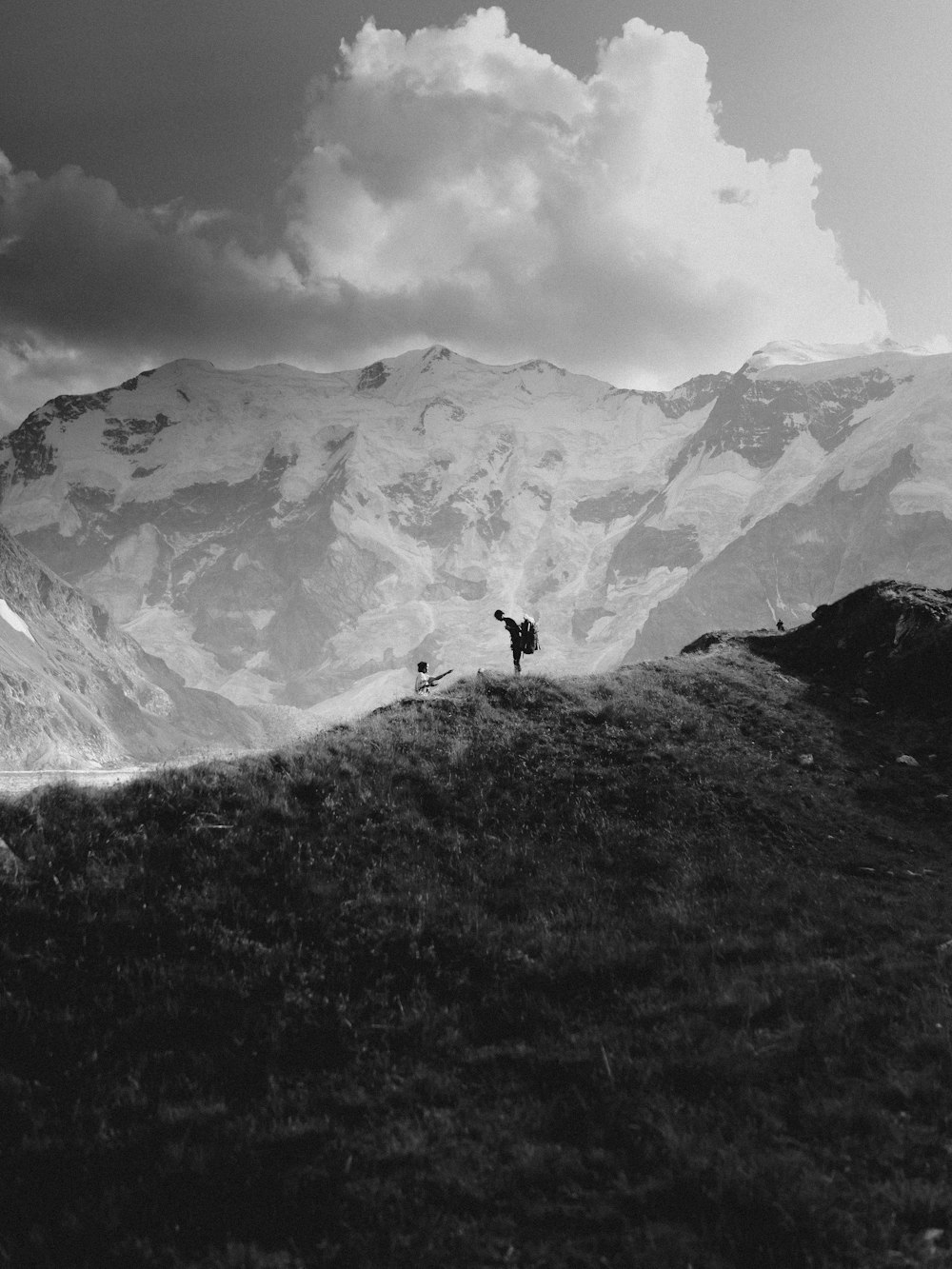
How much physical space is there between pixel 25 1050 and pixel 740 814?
13654 millimetres

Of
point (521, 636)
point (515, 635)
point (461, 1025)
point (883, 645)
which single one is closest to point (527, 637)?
point (521, 636)

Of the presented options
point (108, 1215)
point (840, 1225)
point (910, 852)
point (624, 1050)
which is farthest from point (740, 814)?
point (108, 1215)

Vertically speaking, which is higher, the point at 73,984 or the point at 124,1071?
the point at 73,984

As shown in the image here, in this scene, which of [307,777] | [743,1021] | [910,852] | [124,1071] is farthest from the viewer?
[910,852]

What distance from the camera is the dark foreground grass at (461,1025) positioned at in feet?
19.1

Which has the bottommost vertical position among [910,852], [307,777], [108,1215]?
[910,852]

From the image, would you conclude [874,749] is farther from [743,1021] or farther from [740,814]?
[743,1021]

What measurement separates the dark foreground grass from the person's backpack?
9417mm

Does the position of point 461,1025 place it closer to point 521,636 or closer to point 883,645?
point 521,636

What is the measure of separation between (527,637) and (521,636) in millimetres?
361

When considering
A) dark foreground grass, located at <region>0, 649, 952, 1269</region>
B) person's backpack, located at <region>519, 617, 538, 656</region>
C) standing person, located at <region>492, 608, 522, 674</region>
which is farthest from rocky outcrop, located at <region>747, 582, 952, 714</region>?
standing person, located at <region>492, 608, 522, 674</region>

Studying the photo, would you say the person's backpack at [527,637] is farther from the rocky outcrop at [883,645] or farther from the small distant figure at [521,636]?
the rocky outcrop at [883,645]

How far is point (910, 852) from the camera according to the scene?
15602 mm

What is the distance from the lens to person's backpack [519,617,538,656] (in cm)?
2564
